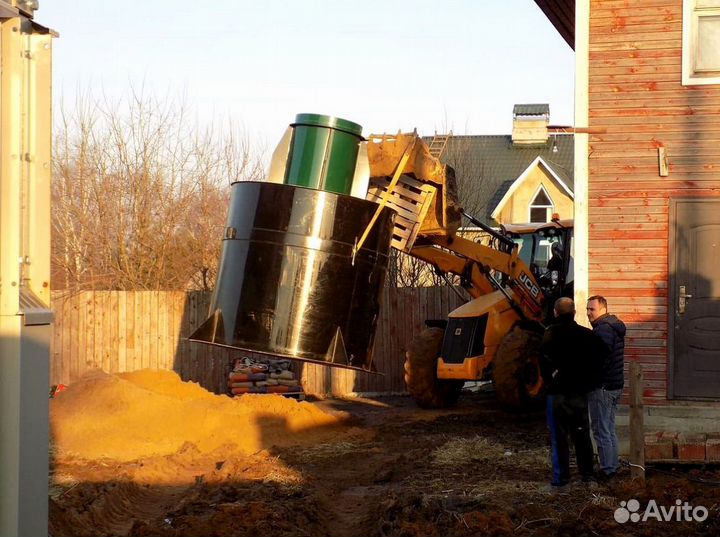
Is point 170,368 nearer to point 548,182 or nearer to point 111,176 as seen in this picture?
point 111,176

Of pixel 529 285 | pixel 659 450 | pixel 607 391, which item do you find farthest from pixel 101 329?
pixel 659 450

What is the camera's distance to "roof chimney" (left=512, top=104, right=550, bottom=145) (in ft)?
145

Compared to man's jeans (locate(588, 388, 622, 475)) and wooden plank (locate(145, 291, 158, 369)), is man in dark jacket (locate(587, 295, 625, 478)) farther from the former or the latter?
wooden plank (locate(145, 291, 158, 369))

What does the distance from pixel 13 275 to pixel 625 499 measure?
231 inches

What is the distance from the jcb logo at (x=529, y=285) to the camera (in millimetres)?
16922

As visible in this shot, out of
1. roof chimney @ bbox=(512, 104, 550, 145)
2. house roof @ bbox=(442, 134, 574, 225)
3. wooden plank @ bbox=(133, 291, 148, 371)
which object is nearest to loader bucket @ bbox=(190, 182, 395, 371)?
wooden plank @ bbox=(133, 291, 148, 371)

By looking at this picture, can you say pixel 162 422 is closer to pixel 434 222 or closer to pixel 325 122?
pixel 434 222

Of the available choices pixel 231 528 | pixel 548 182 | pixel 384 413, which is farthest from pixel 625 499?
pixel 548 182

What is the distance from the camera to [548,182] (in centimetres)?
3947

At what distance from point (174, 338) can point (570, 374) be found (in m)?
13.4

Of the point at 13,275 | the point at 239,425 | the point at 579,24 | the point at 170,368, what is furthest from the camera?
the point at 170,368

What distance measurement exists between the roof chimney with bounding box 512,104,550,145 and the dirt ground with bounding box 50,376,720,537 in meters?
30.0

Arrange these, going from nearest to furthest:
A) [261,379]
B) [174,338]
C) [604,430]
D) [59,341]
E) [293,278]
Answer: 1. [604,430]
2. [293,278]
3. [261,379]
4. [174,338]
5. [59,341]

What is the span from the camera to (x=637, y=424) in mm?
9492
